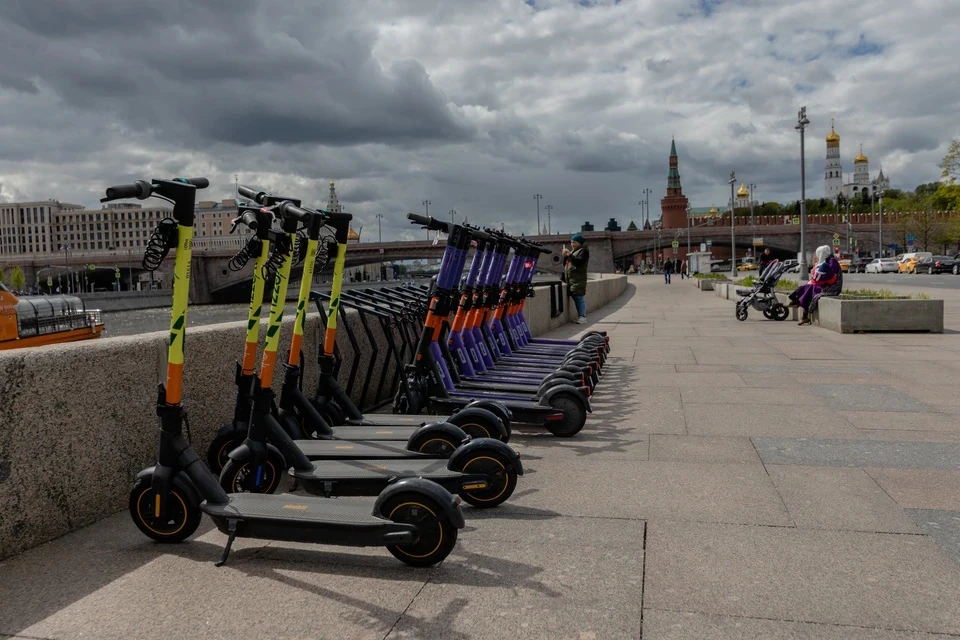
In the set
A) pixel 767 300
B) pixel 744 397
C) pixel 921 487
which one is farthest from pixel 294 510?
pixel 767 300

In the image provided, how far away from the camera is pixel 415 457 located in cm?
452

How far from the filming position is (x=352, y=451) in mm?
4586

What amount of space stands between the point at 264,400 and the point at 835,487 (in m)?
3.12

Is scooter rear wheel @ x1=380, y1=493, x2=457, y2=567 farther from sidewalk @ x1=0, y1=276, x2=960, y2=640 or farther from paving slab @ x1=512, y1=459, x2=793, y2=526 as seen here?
paving slab @ x1=512, y1=459, x2=793, y2=526

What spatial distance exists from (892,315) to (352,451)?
11.4 m

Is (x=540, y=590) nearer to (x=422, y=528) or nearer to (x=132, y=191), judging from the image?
(x=422, y=528)

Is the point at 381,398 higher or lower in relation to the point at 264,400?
lower

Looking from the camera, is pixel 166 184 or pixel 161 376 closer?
pixel 166 184

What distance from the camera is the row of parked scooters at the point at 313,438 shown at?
10.9ft

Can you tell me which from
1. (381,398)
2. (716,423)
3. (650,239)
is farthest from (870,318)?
(650,239)

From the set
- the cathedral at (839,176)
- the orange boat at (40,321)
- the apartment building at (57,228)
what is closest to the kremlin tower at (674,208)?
the cathedral at (839,176)

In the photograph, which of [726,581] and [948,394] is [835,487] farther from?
[948,394]

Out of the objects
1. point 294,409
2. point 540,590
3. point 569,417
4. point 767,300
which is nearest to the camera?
point 540,590

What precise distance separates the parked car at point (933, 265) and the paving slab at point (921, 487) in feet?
186
